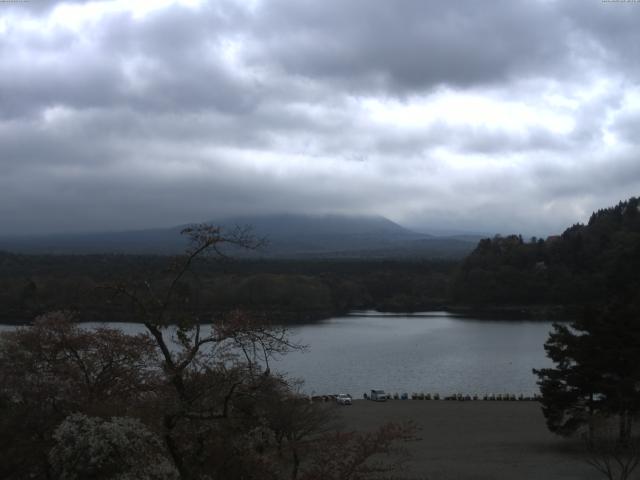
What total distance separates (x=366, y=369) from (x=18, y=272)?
46821 mm

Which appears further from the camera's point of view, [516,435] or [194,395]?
[516,435]

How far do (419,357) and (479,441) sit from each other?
17.8 m

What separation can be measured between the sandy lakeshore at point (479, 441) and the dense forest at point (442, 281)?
93.0ft

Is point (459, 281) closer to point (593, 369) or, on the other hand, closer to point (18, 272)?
point (18, 272)

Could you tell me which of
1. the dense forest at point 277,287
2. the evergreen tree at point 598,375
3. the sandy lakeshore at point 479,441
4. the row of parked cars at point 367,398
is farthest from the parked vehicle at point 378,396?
the dense forest at point 277,287

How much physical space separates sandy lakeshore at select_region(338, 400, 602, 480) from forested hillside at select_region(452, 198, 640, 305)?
1559 inches

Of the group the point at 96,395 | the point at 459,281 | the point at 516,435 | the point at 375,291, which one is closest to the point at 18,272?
the point at 375,291

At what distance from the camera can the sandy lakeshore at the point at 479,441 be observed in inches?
504

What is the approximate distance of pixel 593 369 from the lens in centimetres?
1381

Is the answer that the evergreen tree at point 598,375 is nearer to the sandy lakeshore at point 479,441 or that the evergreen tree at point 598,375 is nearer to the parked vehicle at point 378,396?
the sandy lakeshore at point 479,441

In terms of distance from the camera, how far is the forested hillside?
60000mm

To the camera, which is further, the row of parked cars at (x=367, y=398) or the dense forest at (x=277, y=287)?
the dense forest at (x=277, y=287)

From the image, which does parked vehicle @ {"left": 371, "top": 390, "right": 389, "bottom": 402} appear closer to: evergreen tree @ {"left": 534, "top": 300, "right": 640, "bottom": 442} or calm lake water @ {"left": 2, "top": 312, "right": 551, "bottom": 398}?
calm lake water @ {"left": 2, "top": 312, "right": 551, "bottom": 398}

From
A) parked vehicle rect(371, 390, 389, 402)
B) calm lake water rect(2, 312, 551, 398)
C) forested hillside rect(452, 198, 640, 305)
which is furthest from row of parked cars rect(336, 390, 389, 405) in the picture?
forested hillside rect(452, 198, 640, 305)
